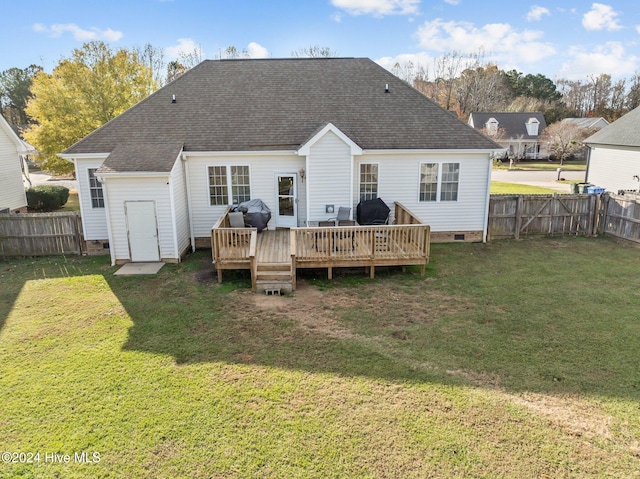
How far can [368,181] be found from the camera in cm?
1406

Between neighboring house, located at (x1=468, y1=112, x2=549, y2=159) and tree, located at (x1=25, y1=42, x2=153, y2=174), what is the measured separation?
4153 cm

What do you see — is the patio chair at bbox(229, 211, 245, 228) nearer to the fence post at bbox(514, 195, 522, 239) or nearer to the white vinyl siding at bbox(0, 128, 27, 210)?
the fence post at bbox(514, 195, 522, 239)

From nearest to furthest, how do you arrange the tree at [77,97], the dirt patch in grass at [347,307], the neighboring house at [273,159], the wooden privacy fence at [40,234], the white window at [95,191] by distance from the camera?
the dirt patch in grass at [347,307] → the neighboring house at [273,159] → the wooden privacy fence at [40,234] → the white window at [95,191] → the tree at [77,97]

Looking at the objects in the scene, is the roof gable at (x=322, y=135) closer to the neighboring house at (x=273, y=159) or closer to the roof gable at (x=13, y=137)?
the neighboring house at (x=273, y=159)

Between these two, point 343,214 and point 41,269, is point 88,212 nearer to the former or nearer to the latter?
point 41,269

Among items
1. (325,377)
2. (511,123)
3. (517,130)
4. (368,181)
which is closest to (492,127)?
(511,123)

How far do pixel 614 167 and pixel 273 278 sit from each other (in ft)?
70.8

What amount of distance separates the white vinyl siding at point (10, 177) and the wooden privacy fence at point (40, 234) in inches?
240

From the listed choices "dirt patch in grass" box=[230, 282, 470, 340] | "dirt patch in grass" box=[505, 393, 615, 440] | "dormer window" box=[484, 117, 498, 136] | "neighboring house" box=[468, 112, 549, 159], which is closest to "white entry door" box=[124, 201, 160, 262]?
"dirt patch in grass" box=[230, 282, 470, 340]

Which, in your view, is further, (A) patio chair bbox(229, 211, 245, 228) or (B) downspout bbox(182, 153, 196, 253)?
(B) downspout bbox(182, 153, 196, 253)

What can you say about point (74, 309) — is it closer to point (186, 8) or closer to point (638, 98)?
point (186, 8)

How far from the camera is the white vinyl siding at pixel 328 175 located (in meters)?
12.8

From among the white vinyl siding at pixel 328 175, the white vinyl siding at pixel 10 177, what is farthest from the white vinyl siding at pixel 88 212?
the white vinyl siding at pixel 10 177

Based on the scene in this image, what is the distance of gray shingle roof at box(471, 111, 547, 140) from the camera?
168 feet
